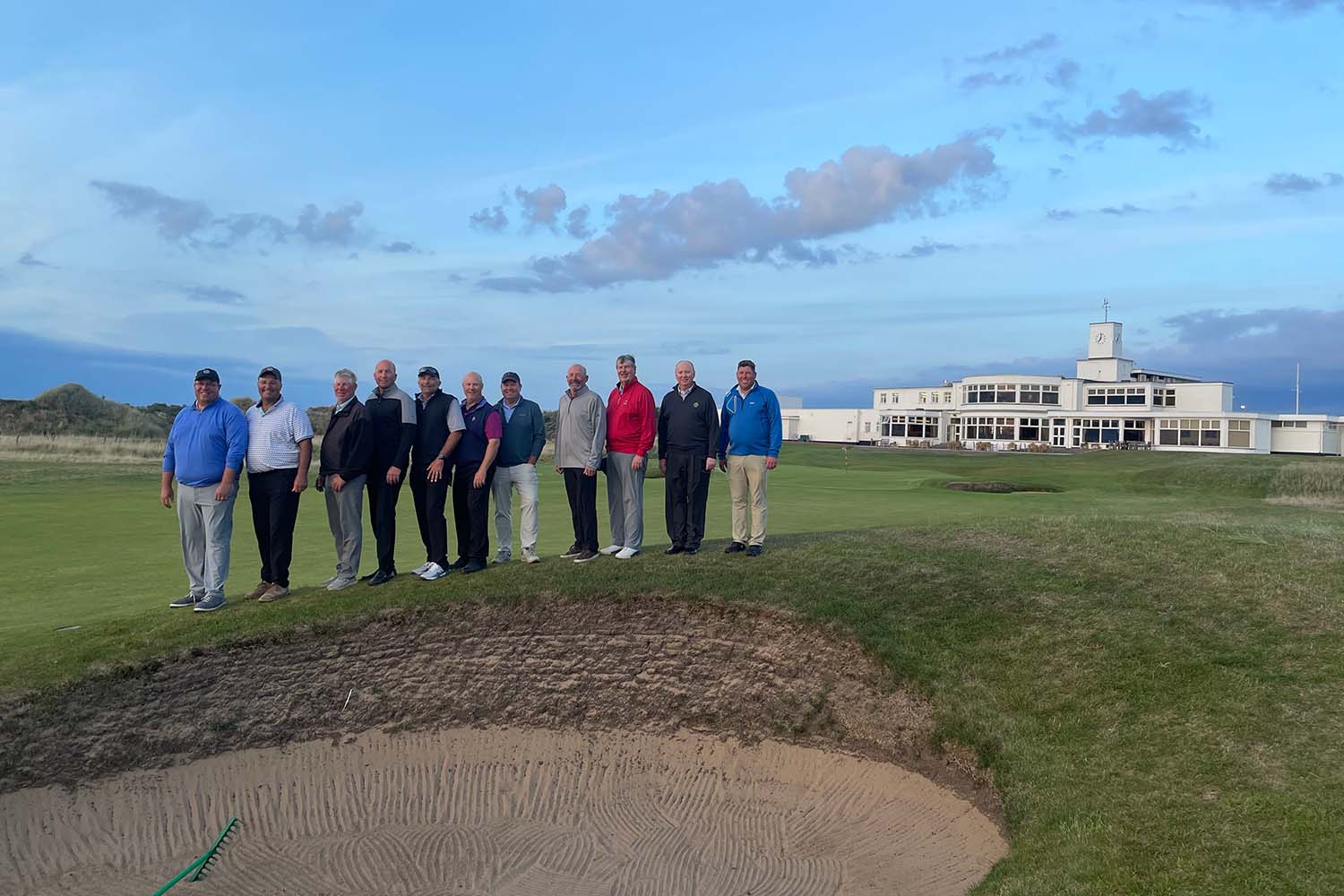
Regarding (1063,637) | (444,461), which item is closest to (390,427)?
(444,461)

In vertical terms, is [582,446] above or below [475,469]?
above

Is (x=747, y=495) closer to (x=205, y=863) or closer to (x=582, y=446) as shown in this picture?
(x=582, y=446)

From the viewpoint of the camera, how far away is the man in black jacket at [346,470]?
9812mm

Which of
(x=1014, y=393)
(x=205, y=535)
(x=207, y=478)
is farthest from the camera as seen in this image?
(x=1014, y=393)

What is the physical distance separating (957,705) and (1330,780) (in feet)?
8.80

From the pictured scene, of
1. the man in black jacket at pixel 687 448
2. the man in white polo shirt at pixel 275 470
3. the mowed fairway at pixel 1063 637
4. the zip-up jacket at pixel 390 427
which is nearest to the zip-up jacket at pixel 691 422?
the man in black jacket at pixel 687 448

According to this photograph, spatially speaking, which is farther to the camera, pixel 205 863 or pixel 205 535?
pixel 205 535

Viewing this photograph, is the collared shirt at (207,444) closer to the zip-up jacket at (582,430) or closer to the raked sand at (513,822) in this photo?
the raked sand at (513,822)

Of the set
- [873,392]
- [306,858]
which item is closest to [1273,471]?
[306,858]

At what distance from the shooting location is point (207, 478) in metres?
9.45

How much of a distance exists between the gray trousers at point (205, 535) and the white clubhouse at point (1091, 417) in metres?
69.7

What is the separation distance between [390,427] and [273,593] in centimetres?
221

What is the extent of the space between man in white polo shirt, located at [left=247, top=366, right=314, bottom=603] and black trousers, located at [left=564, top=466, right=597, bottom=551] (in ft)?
10.0

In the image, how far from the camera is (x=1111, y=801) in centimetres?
632
